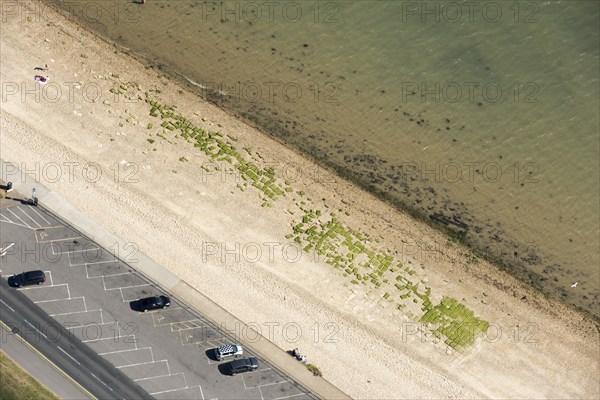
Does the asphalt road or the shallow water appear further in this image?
the shallow water

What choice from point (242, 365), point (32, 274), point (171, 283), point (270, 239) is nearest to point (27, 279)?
point (32, 274)

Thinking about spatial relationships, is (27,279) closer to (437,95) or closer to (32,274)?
(32,274)

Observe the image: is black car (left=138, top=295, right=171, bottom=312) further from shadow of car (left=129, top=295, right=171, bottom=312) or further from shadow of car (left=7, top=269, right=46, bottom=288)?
shadow of car (left=7, top=269, right=46, bottom=288)

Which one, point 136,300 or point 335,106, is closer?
point 136,300

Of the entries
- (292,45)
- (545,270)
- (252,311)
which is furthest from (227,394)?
(292,45)

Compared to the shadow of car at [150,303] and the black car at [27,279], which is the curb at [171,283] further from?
the black car at [27,279]

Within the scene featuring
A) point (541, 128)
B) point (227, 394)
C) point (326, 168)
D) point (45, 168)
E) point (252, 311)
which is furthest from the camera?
point (541, 128)

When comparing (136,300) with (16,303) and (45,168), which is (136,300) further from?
(45,168)

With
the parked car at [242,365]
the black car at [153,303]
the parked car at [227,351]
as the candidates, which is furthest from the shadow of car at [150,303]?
the parked car at [242,365]

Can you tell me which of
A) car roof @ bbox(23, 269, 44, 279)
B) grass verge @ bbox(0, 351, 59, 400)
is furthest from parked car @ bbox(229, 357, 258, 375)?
car roof @ bbox(23, 269, 44, 279)
